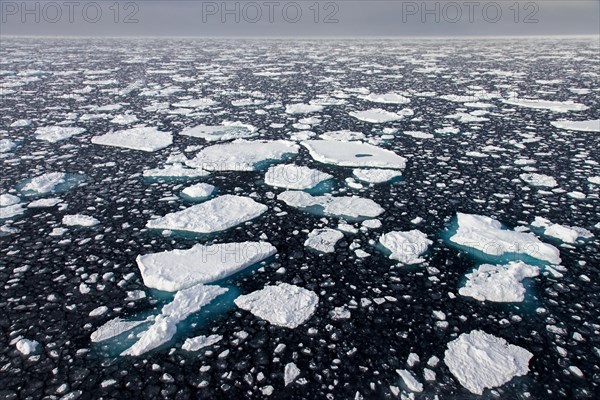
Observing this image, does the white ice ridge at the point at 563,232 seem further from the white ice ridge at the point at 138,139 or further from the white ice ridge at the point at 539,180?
the white ice ridge at the point at 138,139

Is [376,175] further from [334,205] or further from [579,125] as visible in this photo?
[579,125]

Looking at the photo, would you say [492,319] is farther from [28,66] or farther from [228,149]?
[28,66]

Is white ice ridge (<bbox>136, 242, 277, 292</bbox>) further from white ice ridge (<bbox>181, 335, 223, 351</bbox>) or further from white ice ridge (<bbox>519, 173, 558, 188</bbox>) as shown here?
white ice ridge (<bbox>519, 173, 558, 188</bbox>)

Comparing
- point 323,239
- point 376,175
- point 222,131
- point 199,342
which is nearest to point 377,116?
point 222,131

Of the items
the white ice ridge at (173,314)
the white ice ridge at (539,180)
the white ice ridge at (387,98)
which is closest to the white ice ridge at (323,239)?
Answer: the white ice ridge at (173,314)

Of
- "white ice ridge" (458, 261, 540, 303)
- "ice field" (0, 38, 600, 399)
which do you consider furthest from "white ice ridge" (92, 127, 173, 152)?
"white ice ridge" (458, 261, 540, 303)

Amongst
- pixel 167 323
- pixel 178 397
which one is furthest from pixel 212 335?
pixel 178 397

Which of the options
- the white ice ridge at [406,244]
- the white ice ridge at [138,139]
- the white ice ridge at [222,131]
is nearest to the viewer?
the white ice ridge at [406,244]
